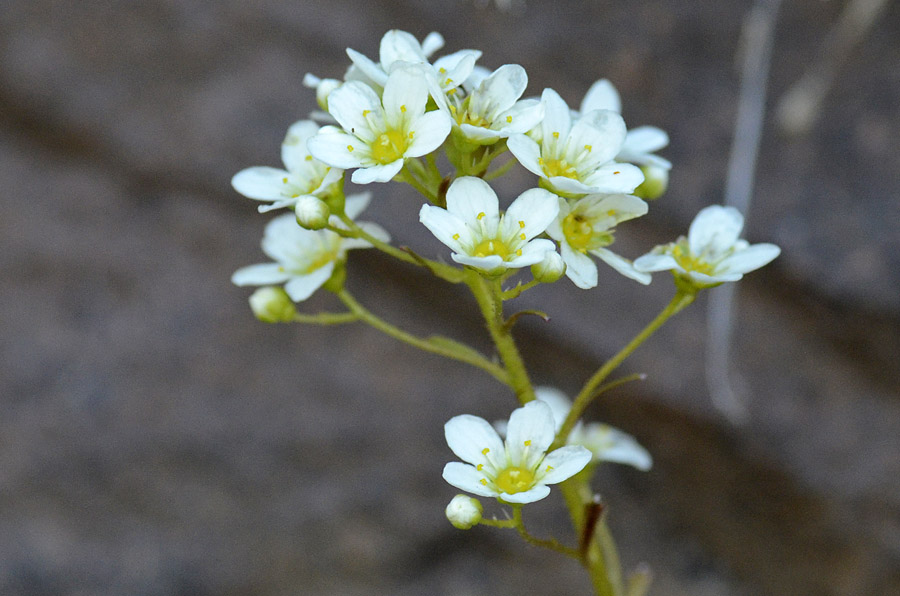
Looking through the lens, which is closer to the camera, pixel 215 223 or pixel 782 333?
pixel 782 333

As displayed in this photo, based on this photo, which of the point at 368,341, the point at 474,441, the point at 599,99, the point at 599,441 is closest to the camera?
the point at 474,441

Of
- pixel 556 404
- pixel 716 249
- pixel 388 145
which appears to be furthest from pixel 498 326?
pixel 556 404

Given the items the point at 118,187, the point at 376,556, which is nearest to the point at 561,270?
the point at 376,556

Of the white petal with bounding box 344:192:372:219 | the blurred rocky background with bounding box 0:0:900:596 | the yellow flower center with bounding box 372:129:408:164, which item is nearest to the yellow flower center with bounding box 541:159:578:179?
the yellow flower center with bounding box 372:129:408:164

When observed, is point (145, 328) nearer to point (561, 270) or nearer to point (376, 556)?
point (376, 556)

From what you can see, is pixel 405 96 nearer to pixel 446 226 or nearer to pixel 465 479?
pixel 446 226
